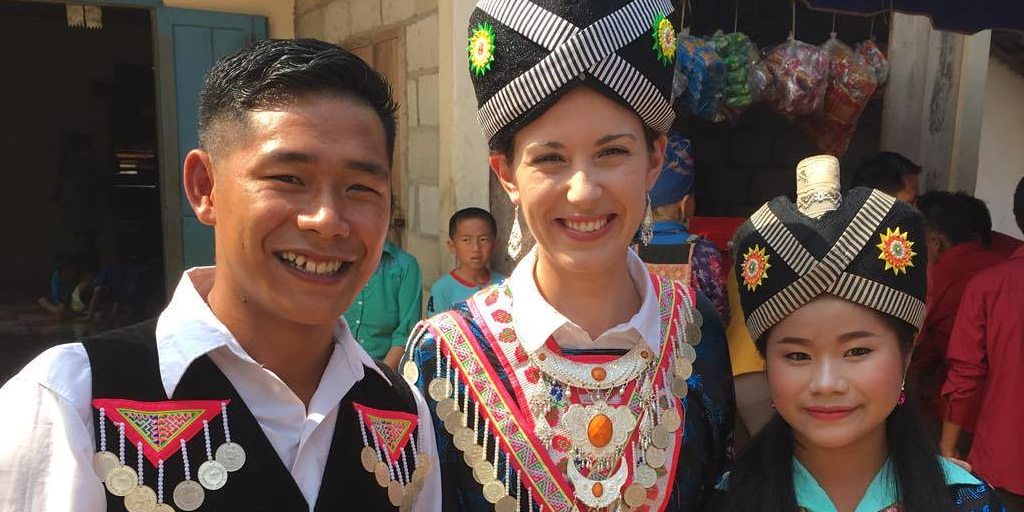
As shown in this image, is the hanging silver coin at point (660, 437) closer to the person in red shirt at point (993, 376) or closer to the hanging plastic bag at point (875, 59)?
the person in red shirt at point (993, 376)

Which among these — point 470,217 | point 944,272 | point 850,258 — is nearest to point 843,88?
point 944,272

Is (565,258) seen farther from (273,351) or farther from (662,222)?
(662,222)

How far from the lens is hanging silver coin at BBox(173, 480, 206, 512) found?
3.90 ft

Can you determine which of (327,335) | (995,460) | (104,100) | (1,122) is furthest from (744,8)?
(1,122)

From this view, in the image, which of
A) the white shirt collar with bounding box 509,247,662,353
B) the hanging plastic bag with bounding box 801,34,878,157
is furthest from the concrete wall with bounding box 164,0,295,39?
the white shirt collar with bounding box 509,247,662,353

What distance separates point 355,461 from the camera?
1.38 m

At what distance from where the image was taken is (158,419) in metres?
1.21

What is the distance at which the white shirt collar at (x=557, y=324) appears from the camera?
173 centimetres

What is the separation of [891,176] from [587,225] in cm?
302

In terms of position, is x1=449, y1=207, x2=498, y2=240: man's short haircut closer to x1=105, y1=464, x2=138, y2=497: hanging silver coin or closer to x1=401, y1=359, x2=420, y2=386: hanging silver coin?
x1=401, y1=359, x2=420, y2=386: hanging silver coin

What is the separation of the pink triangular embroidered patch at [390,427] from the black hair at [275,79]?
568mm

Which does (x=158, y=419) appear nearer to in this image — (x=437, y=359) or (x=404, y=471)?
(x=404, y=471)

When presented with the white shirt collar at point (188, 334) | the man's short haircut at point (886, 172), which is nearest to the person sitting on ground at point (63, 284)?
the man's short haircut at point (886, 172)

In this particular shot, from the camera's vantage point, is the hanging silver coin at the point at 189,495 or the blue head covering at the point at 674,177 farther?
the blue head covering at the point at 674,177
